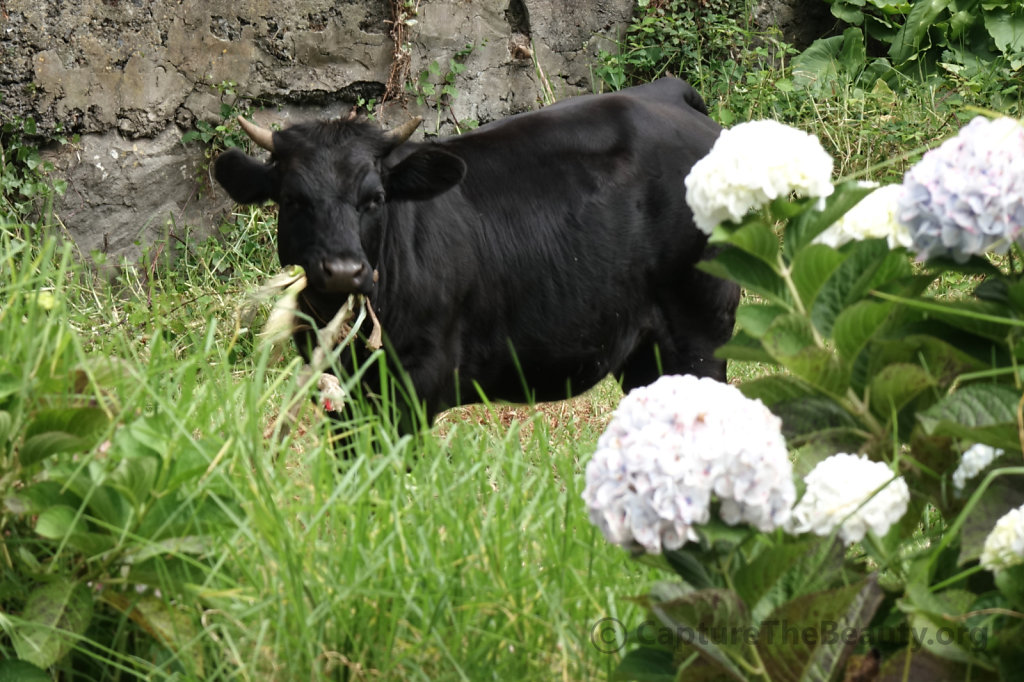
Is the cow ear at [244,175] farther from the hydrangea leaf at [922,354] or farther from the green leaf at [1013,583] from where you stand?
the green leaf at [1013,583]

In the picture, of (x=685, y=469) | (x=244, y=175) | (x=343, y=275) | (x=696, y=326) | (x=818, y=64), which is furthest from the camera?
(x=818, y=64)

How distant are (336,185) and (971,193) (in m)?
2.93

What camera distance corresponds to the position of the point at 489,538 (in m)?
2.35

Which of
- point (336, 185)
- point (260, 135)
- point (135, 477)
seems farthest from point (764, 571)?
point (260, 135)

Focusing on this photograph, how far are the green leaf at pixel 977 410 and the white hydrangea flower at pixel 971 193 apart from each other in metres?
0.21

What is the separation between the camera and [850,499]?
5.70ft

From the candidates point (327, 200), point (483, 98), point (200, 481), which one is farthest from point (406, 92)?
point (200, 481)

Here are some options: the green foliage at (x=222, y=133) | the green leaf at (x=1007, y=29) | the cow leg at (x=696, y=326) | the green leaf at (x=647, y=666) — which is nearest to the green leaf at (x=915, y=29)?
the green leaf at (x=1007, y=29)

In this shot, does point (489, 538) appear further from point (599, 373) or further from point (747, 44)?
point (747, 44)

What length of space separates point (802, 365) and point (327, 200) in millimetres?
2766

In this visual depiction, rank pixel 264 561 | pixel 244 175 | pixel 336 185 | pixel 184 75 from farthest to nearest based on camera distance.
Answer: pixel 184 75 → pixel 244 175 → pixel 336 185 → pixel 264 561

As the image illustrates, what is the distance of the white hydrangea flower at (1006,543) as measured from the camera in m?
1.67

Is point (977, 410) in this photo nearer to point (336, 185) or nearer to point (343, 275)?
point (343, 275)

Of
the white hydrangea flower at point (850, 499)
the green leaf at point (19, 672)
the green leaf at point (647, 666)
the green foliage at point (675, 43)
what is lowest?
the green foliage at point (675, 43)
